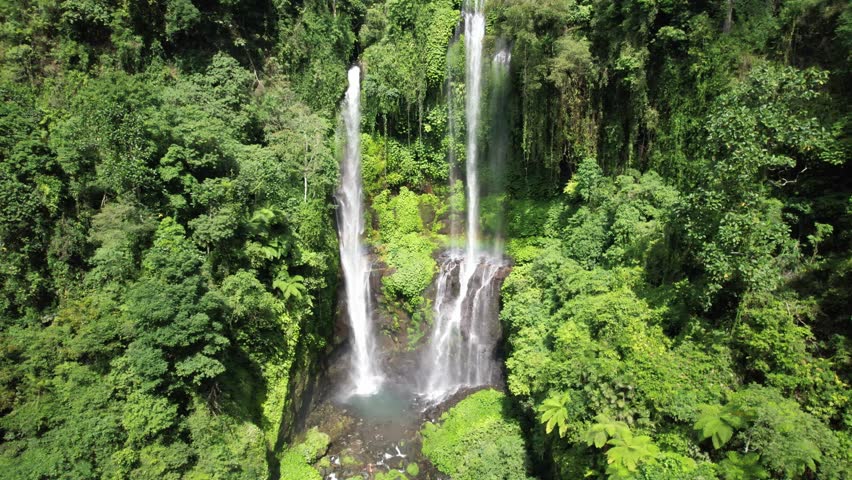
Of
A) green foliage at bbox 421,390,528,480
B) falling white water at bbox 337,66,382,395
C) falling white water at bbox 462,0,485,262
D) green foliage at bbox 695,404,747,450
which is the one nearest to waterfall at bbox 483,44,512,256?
falling white water at bbox 462,0,485,262

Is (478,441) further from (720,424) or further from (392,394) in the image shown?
(720,424)

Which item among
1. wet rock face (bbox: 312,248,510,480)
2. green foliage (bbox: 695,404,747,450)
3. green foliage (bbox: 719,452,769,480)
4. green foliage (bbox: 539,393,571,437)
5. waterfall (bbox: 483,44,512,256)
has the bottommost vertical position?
wet rock face (bbox: 312,248,510,480)

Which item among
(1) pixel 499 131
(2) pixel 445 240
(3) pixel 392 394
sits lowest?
(3) pixel 392 394

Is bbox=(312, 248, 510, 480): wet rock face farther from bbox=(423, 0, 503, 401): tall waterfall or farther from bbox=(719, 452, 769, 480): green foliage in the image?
bbox=(719, 452, 769, 480): green foliage

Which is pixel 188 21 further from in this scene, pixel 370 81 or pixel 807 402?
pixel 807 402

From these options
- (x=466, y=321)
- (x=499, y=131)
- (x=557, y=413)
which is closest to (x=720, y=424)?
(x=557, y=413)

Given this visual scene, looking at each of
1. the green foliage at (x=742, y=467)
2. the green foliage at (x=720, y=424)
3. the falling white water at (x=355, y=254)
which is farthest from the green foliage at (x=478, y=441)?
the green foliage at (x=720, y=424)

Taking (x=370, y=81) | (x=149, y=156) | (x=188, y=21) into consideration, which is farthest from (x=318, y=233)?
(x=188, y=21)
